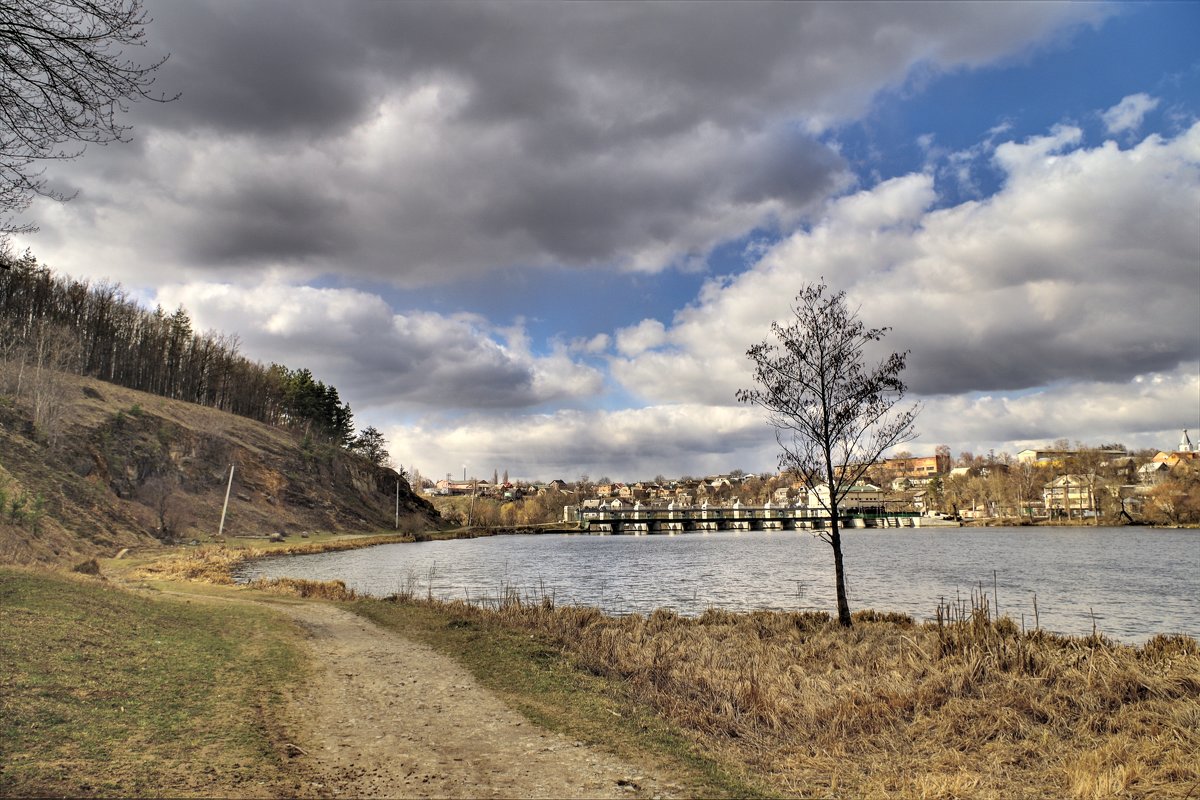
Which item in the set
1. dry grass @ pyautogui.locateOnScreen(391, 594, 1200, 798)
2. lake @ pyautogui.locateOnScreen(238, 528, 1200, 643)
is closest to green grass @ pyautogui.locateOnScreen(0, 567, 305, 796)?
dry grass @ pyautogui.locateOnScreen(391, 594, 1200, 798)

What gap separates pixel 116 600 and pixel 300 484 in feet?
316

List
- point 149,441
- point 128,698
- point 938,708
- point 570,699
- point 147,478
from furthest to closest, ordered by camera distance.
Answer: point 149,441 < point 147,478 < point 570,699 < point 938,708 < point 128,698

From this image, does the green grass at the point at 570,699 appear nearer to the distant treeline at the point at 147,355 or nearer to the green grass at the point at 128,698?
the green grass at the point at 128,698

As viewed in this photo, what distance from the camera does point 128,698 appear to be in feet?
34.4

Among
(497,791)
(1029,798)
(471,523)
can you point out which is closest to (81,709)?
(497,791)

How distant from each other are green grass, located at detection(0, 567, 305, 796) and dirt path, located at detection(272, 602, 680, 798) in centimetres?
65

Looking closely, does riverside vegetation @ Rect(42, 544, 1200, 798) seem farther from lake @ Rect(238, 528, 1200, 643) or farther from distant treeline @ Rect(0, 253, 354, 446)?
distant treeline @ Rect(0, 253, 354, 446)

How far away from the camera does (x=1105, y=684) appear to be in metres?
11.9

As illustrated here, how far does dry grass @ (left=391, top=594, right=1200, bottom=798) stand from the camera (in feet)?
29.0

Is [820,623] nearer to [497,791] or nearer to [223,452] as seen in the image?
[497,791]

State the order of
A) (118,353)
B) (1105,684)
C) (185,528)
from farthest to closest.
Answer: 1. (118,353)
2. (185,528)
3. (1105,684)

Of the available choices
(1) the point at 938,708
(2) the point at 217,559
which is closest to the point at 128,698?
(1) the point at 938,708

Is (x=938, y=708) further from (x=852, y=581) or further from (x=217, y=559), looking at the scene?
(x=217, y=559)

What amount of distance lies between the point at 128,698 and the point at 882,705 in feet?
40.5
